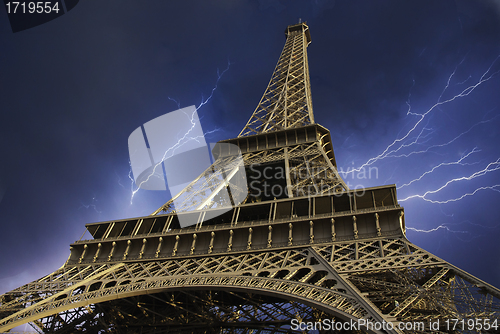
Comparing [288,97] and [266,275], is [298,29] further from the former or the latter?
[266,275]

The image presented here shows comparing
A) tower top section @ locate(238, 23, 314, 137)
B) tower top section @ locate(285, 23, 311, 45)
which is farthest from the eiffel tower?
tower top section @ locate(285, 23, 311, 45)

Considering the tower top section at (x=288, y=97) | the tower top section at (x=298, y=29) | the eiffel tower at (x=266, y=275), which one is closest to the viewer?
the eiffel tower at (x=266, y=275)

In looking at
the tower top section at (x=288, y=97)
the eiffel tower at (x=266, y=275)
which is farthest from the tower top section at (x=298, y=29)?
the eiffel tower at (x=266, y=275)

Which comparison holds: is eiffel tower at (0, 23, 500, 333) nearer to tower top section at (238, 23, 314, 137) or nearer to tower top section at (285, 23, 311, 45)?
tower top section at (238, 23, 314, 137)

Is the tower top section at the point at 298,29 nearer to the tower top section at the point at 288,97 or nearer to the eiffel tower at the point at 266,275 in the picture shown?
the tower top section at the point at 288,97

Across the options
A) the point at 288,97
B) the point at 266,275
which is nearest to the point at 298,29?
the point at 288,97

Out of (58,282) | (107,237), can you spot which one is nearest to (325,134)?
(107,237)

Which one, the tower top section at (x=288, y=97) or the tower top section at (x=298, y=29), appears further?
the tower top section at (x=298, y=29)
